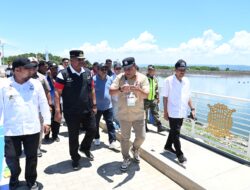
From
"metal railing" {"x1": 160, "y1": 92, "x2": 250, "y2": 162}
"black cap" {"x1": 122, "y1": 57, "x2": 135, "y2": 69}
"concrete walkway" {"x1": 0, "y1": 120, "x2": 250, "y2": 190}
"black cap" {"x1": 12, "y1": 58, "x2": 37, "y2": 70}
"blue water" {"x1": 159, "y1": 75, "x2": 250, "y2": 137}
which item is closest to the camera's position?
"black cap" {"x1": 12, "y1": 58, "x2": 37, "y2": 70}

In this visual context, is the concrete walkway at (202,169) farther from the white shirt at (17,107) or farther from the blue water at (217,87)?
A: the blue water at (217,87)

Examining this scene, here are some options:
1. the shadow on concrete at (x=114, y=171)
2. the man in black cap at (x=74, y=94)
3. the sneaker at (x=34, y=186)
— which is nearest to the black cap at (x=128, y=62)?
the man in black cap at (x=74, y=94)

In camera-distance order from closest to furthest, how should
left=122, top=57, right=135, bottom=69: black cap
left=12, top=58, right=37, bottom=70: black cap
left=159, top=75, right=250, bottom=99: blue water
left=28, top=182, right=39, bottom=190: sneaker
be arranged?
left=12, top=58, right=37, bottom=70: black cap < left=28, top=182, right=39, bottom=190: sneaker < left=122, top=57, right=135, bottom=69: black cap < left=159, top=75, right=250, bottom=99: blue water

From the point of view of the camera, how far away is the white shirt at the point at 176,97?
406 centimetres

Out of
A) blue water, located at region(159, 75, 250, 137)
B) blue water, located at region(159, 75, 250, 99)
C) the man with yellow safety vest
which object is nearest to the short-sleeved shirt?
the man with yellow safety vest

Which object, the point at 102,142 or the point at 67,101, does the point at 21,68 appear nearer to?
the point at 67,101

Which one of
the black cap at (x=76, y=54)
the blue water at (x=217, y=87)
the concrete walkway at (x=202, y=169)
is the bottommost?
the blue water at (x=217, y=87)

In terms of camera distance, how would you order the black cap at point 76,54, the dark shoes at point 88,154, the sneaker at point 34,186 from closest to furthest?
1. the sneaker at point 34,186
2. the black cap at point 76,54
3. the dark shoes at point 88,154

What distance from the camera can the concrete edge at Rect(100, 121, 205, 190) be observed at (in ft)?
10.5

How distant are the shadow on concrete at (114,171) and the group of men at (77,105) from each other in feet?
0.35

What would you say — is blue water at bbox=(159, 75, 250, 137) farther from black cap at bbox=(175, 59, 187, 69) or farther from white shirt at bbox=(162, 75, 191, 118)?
black cap at bbox=(175, 59, 187, 69)

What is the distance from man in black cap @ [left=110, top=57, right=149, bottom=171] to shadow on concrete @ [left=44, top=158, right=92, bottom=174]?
709 mm

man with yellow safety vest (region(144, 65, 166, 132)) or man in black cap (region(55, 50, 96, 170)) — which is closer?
man in black cap (region(55, 50, 96, 170))

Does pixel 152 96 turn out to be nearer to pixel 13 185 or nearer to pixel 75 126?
pixel 75 126
